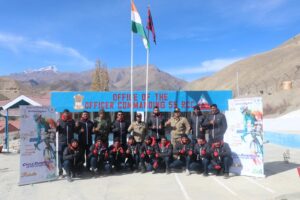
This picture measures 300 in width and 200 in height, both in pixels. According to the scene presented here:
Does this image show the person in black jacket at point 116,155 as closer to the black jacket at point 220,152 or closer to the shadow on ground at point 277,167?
the black jacket at point 220,152

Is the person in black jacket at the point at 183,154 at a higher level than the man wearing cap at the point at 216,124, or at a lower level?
lower

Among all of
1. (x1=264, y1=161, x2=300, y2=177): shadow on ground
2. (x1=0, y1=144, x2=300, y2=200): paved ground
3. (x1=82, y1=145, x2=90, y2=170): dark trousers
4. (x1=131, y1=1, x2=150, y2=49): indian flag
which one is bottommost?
(x1=0, y1=144, x2=300, y2=200): paved ground

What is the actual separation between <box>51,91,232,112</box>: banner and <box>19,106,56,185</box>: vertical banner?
615 cm

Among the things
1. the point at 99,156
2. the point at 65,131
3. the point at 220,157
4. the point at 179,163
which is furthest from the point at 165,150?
the point at 65,131

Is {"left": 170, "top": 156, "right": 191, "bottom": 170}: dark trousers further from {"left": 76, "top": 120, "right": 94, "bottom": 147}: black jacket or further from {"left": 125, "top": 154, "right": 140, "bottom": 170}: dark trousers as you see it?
{"left": 76, "top": 120, "right": 94, "bottom": 147}: black jacket

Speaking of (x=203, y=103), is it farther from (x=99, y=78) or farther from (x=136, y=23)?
(x=99, y=78)

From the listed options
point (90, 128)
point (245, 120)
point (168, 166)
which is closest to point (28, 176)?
point (90, 128)

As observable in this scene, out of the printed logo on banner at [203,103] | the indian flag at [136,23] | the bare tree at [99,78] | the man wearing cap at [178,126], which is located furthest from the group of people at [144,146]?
the bare tree at [99,78]

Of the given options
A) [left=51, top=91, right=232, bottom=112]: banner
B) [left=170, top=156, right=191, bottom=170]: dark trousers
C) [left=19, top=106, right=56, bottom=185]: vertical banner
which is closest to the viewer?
[left=19, top=106, right=56, bottom=185]: vertical banner

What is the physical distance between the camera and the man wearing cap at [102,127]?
11406mm

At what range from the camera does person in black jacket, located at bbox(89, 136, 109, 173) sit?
36.7ft

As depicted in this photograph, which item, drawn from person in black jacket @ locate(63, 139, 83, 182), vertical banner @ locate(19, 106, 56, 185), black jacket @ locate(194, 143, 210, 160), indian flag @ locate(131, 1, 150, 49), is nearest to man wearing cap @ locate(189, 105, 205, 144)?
black jacket @ locate(194, 143, 210, 160)

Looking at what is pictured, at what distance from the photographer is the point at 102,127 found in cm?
1145

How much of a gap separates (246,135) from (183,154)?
192 centimetres
